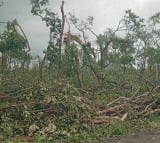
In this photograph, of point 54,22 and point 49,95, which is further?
point 54,22

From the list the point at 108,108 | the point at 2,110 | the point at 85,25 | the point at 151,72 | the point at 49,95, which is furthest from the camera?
the point at 85,25

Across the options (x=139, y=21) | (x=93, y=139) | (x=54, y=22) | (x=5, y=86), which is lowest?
(x=93, y=139)

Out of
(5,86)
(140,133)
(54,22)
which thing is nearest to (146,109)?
(140,133)

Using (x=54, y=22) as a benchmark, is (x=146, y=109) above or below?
below

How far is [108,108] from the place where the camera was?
13.9 metres

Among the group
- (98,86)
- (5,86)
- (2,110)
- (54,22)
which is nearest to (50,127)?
(2,110)

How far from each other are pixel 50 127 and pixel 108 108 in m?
3.49

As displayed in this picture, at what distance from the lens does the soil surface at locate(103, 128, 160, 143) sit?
34.3ft

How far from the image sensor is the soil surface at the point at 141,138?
411 inches

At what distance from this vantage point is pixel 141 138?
10805 millimetres

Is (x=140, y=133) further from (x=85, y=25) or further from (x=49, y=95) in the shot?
(x=85, y=25)

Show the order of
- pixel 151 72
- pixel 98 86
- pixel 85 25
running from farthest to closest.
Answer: pixel 85 25 < pixel 151 72 < pixel 98 86

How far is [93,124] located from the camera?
1213 cm

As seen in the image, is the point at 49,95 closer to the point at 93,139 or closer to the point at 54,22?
the point at 93,139
